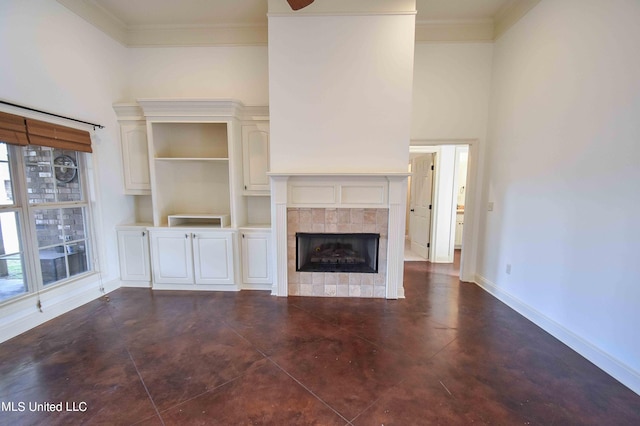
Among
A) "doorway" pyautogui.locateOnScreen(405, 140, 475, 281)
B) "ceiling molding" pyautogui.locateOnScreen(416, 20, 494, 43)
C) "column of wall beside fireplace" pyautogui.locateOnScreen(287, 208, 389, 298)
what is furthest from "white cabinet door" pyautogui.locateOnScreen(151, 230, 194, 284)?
"ceiling molding" pyautogui.locateOnScreen(416, 20, 494, 43)

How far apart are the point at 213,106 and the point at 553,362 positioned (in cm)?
433

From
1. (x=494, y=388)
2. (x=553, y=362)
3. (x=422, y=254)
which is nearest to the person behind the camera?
(x=494, y=388)

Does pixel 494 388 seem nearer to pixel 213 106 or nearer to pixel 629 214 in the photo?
pixel 629 214

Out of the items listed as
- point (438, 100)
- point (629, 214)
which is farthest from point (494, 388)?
point (438, 100)

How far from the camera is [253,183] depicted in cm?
355

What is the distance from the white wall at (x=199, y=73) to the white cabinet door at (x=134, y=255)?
1999 mm

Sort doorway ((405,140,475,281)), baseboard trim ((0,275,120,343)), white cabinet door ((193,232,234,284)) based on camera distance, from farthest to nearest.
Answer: doorway ((405,140,475,281)) < white cabinet door ((193,232,234,284)) < baseboard trim ((0,275,120,343))

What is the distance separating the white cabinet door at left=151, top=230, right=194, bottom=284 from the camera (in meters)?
3.41

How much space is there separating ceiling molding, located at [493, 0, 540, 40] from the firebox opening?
10.3ft

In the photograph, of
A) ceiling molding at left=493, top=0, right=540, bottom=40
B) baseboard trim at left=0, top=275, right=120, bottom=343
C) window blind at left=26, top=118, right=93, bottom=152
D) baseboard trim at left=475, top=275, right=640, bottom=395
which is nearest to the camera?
baseboard trim at left=475, top=275, right=640, bottom=395

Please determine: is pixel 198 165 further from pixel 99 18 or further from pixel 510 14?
pixel 510 14

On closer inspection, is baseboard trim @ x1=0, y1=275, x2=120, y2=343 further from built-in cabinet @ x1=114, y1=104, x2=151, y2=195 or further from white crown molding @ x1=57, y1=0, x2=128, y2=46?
white crown molding @ x1=57, y1=0, x2=128, y2=46

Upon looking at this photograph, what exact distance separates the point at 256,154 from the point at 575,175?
3.44m

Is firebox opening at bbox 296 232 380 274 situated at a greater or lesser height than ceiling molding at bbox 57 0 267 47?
lesser
